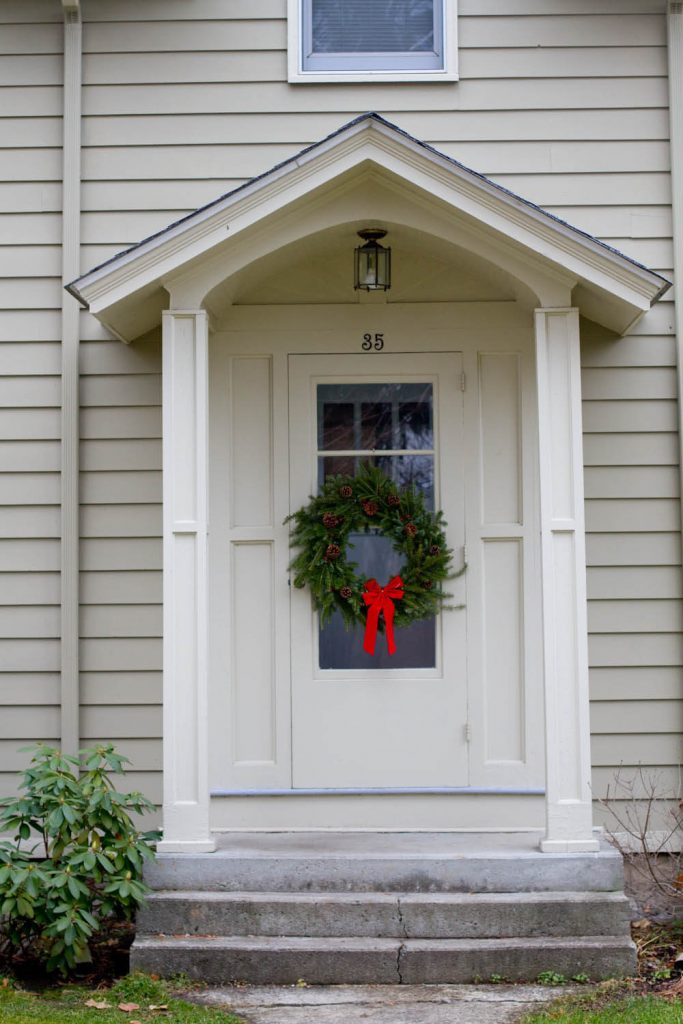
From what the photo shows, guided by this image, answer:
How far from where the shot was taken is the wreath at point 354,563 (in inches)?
223

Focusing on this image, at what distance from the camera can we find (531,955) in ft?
15.2

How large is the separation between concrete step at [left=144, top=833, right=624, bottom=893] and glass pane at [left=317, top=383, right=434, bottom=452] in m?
1.98

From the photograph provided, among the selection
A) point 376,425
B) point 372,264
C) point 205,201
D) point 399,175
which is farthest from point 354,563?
point 205,201

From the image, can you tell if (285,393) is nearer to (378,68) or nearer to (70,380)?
(70,380)

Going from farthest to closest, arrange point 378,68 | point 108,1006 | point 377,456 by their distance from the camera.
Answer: point 378,68 < point 377,456 < point 108,1006

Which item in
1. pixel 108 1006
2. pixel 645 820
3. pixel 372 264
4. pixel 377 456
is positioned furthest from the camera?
pixel 377 456

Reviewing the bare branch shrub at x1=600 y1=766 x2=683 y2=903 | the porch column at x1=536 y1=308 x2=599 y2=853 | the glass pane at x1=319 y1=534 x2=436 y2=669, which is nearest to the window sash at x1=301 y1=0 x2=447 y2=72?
the porch column at x1=536 y1=308 x2=599 y2=853

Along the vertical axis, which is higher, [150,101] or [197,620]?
[150,101]

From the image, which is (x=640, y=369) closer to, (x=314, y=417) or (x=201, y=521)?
(x=314, y=417)

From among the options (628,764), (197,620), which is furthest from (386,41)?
(628,764)

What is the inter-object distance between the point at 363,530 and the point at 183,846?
1.73 metres

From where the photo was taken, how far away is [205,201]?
233 inches

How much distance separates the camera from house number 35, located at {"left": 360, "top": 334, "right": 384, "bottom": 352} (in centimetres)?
582

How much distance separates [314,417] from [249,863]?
7.07 ft
